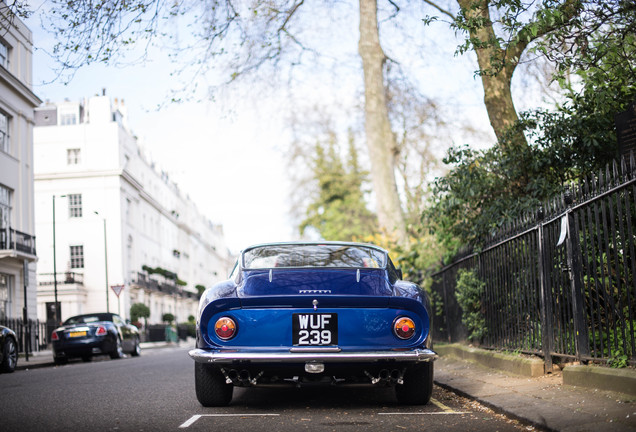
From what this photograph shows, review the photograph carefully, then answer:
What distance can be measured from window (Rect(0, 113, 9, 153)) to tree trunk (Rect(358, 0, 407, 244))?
735 inches

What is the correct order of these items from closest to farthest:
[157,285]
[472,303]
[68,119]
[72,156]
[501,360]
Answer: [501,360] < [472,303] < [72,156] < [68,119] < [157,285]

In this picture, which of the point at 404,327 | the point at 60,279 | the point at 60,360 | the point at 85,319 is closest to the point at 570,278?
the point at 404,327

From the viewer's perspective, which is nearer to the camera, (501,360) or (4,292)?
(501,360)

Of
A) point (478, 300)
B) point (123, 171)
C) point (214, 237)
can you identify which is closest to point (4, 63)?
point (123, 171)

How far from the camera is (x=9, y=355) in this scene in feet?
48.6

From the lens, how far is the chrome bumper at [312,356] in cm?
569

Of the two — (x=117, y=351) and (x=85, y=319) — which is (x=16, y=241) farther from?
(x=117, y=351)

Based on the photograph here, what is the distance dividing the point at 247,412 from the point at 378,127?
1380 cm

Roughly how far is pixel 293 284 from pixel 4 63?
29.1m

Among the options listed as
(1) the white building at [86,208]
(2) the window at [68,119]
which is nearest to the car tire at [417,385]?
(1) the white building at [86,208]

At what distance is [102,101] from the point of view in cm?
5319

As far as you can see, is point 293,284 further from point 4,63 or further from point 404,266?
point 4,63

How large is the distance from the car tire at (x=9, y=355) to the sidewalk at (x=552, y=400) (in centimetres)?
993

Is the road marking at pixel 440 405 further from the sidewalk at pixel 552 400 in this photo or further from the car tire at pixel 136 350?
the car tire at pixel 136 350
